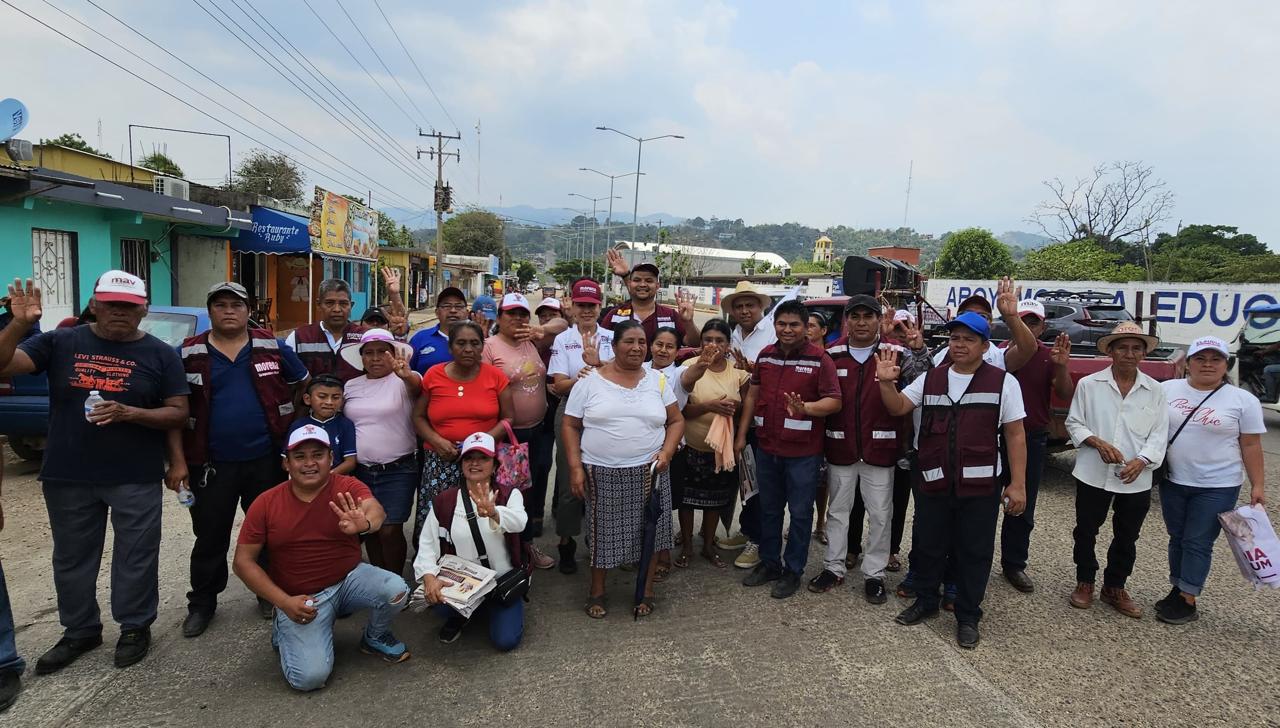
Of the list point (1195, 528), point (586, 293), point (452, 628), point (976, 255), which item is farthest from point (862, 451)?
point (976, 255)

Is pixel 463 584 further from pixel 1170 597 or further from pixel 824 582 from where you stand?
pixel 1170 597

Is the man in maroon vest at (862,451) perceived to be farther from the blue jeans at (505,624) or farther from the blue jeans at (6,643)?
the blue jeans at (6,643)

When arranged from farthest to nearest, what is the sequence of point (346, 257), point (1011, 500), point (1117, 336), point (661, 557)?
point (346, 257) < point (661, 557) < point (1117, 336) < point (1011, 500)

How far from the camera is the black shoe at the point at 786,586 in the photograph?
170 inches

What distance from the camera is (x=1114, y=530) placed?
4262mm

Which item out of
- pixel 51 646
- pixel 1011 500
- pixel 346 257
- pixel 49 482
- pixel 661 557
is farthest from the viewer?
pixel 346 257

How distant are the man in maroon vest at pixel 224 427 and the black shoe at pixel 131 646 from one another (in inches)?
9.0

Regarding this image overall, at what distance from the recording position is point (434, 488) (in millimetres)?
4016

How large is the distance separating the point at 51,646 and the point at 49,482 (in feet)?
3.15

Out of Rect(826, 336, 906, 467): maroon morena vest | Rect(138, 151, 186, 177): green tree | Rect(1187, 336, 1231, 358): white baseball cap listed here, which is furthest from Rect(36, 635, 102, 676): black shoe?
Rect(138, 151, 186, 177): green tree

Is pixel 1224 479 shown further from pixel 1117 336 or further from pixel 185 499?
pixel 185 499

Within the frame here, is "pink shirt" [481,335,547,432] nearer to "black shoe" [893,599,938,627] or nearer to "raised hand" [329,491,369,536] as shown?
"raised hand" [329,491,369,536]

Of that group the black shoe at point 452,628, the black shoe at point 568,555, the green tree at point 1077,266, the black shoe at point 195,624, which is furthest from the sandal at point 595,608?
the green tree at point 1077,266

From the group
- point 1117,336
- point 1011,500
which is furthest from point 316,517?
point 1117,336
